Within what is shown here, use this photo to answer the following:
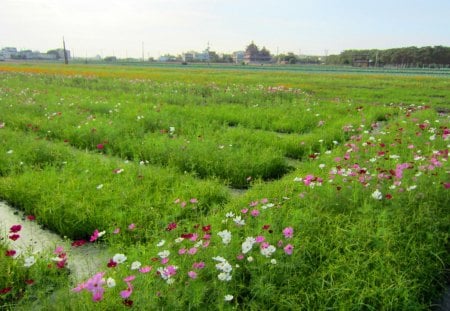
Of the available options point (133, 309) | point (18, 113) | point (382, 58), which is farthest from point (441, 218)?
point (382, 58)

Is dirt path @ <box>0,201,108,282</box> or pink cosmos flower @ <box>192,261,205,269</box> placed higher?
pink cosmos flower @ <box>192,261,205,269</box>

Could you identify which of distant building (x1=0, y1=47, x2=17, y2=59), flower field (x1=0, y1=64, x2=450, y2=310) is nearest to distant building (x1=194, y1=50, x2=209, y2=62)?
distant building (x1=0, y1=47, x2=17, y2=59)

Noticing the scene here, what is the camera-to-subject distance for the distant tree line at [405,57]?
249ft

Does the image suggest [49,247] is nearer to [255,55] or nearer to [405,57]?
[405,57]

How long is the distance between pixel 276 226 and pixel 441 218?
1546mm

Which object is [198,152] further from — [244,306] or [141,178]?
[244,306]

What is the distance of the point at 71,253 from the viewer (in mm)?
3416

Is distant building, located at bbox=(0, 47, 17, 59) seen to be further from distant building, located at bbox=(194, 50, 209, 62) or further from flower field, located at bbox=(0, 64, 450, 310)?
flower field, located at bbox=(0, 64, 450, 310)

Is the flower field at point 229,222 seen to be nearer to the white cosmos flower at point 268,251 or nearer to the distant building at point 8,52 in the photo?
the white cosmos flower at point 268,251

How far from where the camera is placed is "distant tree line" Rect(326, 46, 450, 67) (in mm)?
75875

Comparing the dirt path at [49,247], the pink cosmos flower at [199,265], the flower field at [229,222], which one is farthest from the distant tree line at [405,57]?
the pink cosmos flower at [199,265]

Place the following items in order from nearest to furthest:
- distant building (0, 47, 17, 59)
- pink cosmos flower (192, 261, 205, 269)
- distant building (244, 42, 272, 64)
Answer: pink cosmos flower (192, 261, 205, 269) → distant building (244, 42, 272, 64) → distant building (0, 47, 17, 59)

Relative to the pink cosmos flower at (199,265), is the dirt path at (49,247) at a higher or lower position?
lower

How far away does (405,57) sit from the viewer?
264ft
